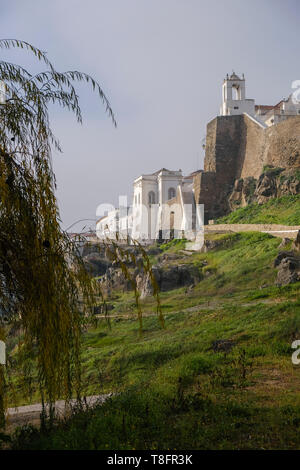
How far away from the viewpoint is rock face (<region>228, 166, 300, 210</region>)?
3091 centimetres

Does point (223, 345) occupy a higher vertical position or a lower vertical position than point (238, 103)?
lower

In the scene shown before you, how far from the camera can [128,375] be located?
10297 mm

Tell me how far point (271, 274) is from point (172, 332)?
19.8 feet

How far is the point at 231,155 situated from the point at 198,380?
3549 cm

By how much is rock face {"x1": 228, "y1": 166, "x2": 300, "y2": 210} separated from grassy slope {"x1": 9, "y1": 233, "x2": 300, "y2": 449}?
14.1 meters

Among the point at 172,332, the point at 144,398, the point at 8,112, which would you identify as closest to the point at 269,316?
the point at 172,332

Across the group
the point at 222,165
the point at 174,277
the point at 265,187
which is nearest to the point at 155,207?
the point at 222,165

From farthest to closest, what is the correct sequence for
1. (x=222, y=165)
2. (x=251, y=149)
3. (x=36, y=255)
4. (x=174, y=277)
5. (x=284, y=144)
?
(x=222, y=165), (x=251, y=149), (x=284, y=144), (x=174, y=277), (x=36, y=255)

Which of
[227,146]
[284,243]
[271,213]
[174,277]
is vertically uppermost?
[227,146]

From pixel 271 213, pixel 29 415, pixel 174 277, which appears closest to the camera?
pixel 29 415

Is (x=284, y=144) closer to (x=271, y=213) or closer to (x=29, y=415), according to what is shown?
(x=271, y=213)

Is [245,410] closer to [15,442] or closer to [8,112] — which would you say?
[15,442]

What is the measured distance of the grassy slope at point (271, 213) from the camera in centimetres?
2698

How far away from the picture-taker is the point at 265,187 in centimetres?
3253
